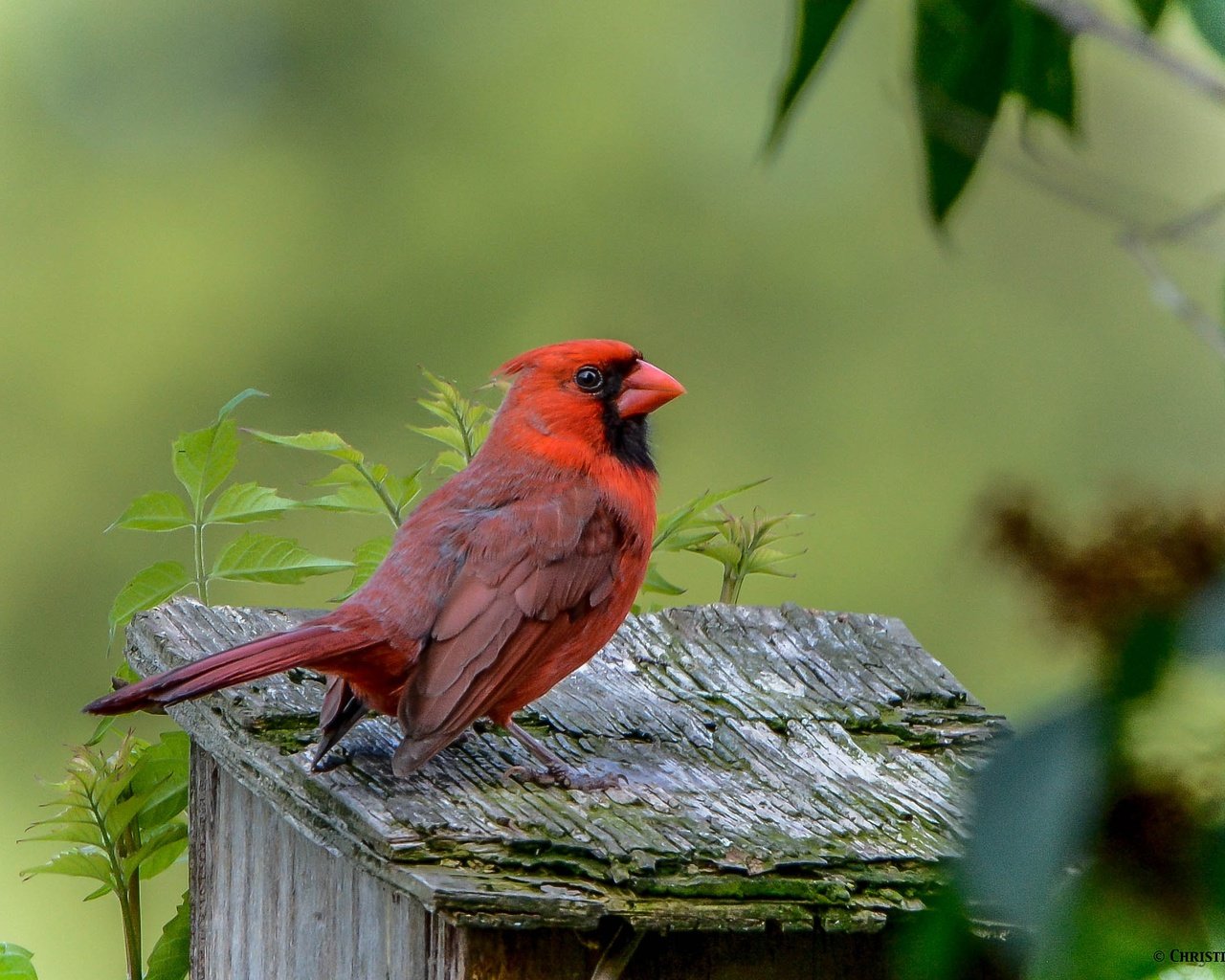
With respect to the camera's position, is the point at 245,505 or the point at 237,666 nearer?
the point at 237,666

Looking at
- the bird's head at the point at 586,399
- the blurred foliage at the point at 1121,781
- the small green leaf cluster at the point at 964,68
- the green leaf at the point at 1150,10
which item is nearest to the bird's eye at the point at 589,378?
the bird's head at the point at 586,399

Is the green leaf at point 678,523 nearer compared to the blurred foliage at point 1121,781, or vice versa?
the blurred foliage at point 1121,781

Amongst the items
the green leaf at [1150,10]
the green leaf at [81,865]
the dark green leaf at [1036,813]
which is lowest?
the green leaf at [81,865]

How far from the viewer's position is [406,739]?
1871 mm

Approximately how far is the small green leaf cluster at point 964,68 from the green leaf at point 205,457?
1.48 meters

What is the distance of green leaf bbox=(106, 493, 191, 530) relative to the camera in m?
2.45

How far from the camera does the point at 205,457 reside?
246cm

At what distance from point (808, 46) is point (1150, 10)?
0.24m

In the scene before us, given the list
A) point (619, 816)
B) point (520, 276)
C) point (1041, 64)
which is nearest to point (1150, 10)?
point (1041, 64)

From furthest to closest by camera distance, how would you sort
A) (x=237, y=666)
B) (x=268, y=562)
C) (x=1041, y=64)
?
(x=268, y=562), (x=237, y=666), (x=1041, y=64)

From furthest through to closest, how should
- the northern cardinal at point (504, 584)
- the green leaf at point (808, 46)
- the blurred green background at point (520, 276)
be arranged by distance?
the blurred green background at point (520, 276)
the northern cardinal at point (504, 584)
the green leaf at point (808, 46)

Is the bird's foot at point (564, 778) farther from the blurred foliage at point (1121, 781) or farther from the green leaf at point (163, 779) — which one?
the blurred foliage at point (1121, 781)

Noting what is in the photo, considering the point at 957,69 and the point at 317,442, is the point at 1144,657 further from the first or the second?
the point at 317,442

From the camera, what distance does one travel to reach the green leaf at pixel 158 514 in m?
2.45
